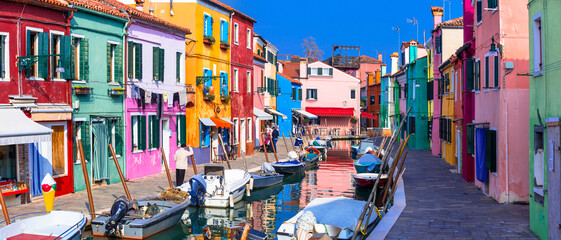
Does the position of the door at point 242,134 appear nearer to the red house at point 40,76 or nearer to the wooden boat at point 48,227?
the red house at point 40,76

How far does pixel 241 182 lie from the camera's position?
2178 cm

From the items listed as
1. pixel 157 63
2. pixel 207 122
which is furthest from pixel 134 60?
pixel 207 122

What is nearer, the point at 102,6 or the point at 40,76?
the point at 40,76

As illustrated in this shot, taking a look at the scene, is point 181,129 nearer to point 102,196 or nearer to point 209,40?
point 209,40

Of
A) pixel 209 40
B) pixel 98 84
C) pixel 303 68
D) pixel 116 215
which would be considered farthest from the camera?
pixel 303 68

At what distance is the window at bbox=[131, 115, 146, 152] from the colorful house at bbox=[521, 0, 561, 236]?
15310mm

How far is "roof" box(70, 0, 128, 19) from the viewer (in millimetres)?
19953

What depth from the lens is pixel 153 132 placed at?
82.9ft

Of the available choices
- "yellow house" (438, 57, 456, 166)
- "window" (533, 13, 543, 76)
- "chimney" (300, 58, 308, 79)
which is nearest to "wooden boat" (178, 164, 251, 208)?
"window" (533, 13, 543, 76)

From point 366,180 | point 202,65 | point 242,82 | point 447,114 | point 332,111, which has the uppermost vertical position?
point 202,65

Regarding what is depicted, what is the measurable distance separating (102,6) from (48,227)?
1105 centimetres

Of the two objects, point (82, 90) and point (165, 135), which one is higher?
point (82, 90)

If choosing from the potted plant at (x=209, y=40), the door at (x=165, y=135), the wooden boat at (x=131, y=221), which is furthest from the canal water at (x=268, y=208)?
the potted plant at (x=209, y=40)

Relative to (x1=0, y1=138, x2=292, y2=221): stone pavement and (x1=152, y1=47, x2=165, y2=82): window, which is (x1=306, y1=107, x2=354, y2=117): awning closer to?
(x1=0, y1=138, x2=292, y2=221): stone pavement
